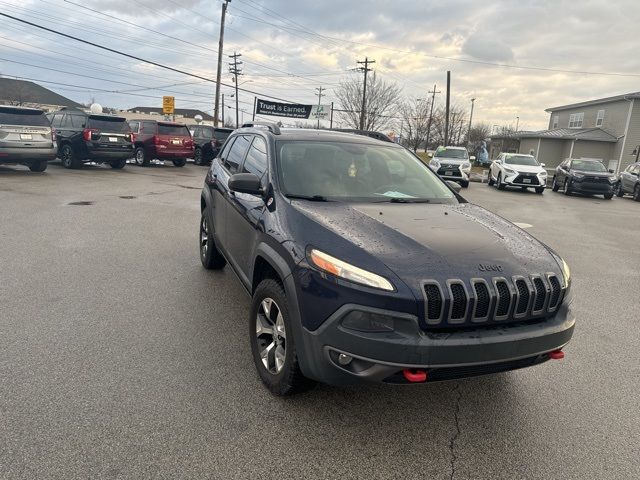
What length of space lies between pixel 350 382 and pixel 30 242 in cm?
588

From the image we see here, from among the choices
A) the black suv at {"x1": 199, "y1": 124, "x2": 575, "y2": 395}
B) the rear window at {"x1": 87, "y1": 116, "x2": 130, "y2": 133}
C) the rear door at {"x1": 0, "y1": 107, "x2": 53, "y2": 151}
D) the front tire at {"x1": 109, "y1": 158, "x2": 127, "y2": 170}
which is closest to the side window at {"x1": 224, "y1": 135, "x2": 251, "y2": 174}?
the black suv at {"x1": 199, "y1": 124, "x2": 575, "y2": 395}

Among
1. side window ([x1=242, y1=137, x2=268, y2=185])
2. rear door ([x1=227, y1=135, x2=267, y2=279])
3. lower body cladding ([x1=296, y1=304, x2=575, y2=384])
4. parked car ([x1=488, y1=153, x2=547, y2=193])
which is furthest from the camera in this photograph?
parked car ([x1=488, y1=153, x2=547, y2=193])

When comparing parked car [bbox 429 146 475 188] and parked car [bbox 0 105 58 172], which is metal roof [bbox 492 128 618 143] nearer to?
parked car [bbox 429 146 475 188]

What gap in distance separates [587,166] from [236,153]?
60.4 feet

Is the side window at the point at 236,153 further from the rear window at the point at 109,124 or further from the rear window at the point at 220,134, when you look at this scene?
the rear window at the point at 220,134

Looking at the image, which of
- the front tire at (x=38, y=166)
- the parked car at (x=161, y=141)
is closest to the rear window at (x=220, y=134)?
the parked car at (x=161, y=141)

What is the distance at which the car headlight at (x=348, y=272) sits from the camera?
237 cm

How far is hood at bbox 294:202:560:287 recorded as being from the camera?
2496 millimetres

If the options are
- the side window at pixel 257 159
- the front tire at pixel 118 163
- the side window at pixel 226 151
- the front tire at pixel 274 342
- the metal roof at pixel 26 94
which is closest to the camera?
the front tire at pixel 274 342

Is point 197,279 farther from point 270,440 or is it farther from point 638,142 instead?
point 638,142

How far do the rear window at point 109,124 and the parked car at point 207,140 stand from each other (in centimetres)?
572

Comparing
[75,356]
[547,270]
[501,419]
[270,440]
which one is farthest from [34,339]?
[547,270]

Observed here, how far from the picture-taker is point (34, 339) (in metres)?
3.58

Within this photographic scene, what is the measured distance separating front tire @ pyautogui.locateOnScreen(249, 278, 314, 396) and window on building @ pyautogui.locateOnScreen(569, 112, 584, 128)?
44.4 metres
